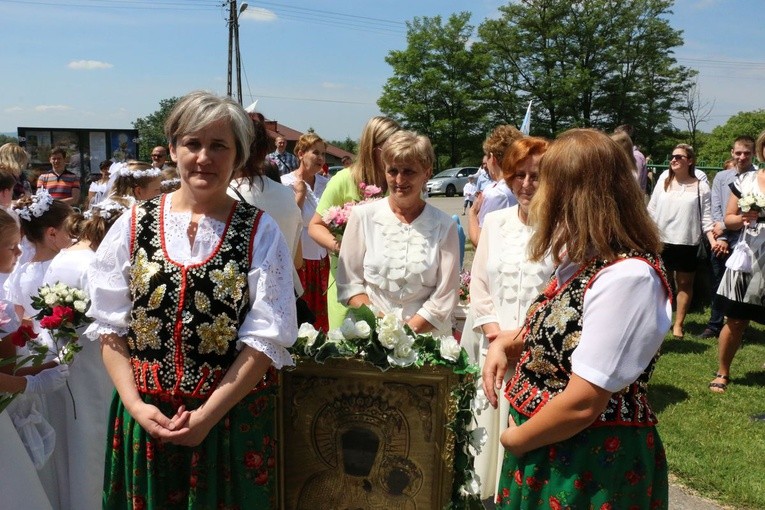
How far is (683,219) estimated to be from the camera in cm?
739

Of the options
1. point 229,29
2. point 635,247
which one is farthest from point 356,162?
point 229,29

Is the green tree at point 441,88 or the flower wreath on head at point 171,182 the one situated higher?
the green tree at point 441,88

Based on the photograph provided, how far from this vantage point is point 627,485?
197 centimetres

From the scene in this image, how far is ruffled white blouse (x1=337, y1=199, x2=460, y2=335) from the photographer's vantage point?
Result: 10.9 feet

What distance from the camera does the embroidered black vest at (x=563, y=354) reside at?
191 cm

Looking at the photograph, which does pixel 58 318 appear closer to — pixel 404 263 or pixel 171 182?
pixel 404 263

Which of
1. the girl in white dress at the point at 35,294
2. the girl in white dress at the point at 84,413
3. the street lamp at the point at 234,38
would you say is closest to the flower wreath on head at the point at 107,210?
the girl in white dress at the point at 35,294

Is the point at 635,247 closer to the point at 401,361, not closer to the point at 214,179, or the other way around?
the point at 401,361

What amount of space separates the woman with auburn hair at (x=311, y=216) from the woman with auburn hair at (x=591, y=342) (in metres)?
2.88

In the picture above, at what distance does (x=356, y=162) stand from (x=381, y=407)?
2015 mm

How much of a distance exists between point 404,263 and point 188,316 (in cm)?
135

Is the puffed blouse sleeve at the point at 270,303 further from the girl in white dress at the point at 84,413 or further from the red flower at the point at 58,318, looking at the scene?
the girl in white dress at the point at 84,413

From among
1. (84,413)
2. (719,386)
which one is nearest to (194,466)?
(84,413)

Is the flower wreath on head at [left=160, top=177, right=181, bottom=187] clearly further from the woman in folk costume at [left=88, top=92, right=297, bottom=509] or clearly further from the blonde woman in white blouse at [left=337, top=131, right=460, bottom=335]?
the woman in folk costume at [left=88, top=92, right=297, bottom=509]
